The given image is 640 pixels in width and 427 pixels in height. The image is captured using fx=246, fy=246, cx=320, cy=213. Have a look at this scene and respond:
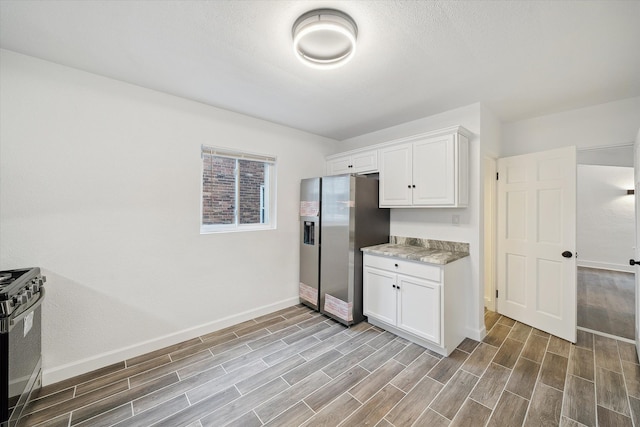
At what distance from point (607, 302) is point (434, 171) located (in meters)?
3.40

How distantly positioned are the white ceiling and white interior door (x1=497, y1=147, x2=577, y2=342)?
0.70 metres

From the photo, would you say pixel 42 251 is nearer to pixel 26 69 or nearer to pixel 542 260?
pixel 26 69

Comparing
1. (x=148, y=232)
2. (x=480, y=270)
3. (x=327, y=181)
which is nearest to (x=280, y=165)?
(x=327, y=181)

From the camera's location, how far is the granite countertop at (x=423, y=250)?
240 centimetres

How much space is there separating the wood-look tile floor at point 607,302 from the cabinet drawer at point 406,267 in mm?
2149

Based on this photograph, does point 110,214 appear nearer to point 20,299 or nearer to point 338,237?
point 20,299

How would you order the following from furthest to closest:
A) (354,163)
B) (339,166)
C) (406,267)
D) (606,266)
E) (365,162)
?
(606,266) < (339,166) < (354,163) < (365,162) < (406,267)

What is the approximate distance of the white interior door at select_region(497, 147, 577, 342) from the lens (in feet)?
8.39

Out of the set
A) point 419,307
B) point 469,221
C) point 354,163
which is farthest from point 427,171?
point 419,307

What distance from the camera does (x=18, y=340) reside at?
1474mm

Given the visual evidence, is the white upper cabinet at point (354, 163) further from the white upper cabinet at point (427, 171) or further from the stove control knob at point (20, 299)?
the stove control knob at point (20, 299)

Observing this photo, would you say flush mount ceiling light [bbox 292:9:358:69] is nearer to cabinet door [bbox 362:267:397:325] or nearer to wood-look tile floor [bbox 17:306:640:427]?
cabinet door [bbox 362:267:397:325]

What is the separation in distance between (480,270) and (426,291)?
720 millimetres

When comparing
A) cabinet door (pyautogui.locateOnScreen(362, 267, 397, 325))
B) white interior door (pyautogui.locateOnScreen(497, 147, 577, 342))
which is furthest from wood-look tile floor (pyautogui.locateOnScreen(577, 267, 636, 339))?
cabinet door (pyautogui.locateOnScreen(362, 267, 397, 325))
